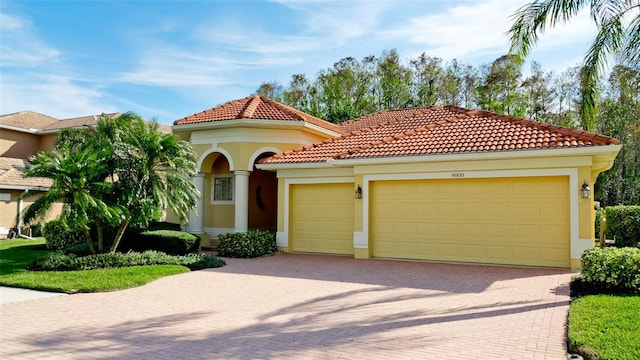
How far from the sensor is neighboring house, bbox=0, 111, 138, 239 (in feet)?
74.2

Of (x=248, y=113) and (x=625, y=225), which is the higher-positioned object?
(x=248, y=113)

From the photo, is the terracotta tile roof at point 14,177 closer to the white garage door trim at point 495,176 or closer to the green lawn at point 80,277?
the green lawn at point 80,277

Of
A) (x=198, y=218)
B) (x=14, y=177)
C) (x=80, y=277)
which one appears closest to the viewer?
(x=80, y=277)

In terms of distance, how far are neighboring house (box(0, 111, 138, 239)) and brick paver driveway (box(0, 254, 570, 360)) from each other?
1582 centimetres

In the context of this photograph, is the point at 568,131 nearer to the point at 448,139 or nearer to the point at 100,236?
the point at 448,139

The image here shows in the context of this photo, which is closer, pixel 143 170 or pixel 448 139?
pixel 143 170

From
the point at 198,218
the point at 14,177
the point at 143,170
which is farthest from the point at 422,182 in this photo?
the point at 14,177

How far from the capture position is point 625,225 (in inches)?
733

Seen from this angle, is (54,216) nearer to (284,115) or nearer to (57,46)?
(57,46)

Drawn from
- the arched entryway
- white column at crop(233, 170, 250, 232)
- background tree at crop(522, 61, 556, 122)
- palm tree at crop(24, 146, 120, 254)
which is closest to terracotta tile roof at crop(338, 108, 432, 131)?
the arched entryway

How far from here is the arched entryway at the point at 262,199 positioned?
67.1 ft

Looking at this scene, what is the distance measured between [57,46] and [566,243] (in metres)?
16.1

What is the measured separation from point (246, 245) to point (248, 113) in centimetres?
538

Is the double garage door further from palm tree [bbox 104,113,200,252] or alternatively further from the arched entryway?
palm tree [bbox 104,113,200,252]
